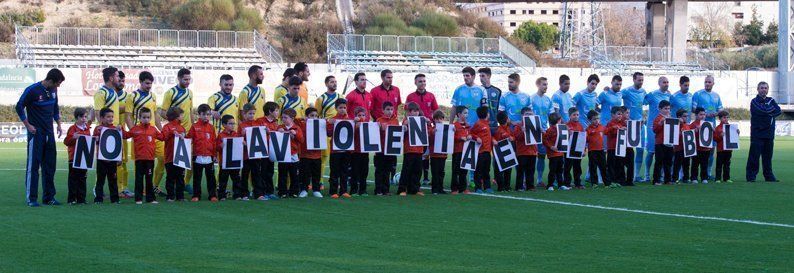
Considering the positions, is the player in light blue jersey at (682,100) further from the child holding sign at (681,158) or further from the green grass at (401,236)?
the green grass at (401,236)

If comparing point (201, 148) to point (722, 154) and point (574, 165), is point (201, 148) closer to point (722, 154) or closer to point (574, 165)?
point (574, 165)

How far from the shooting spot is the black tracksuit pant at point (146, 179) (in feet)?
41.8

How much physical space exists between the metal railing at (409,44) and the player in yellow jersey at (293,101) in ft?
110

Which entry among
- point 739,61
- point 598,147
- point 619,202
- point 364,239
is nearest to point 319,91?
point 598,147

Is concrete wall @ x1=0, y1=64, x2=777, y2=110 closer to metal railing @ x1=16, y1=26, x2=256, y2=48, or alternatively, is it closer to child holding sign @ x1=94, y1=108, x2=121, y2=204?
metal railing @ x1=16, y1=26, x2=256, y2=48

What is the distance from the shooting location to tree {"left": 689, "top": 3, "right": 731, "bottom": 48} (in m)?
103

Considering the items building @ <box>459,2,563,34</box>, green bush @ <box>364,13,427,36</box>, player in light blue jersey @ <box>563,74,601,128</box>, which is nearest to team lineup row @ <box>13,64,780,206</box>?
player in light blue jersey @ <box>563,74,601,128</box>

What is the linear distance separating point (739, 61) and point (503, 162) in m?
65.7

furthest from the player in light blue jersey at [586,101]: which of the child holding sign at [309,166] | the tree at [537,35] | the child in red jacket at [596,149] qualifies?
the tree at [537,35]

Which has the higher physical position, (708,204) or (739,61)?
(739,61)

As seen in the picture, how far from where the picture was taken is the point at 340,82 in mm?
41531

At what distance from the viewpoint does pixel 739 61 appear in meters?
76.1

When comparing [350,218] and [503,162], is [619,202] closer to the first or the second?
[503,162]

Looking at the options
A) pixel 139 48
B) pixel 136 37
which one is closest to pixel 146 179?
pixel 139 48
